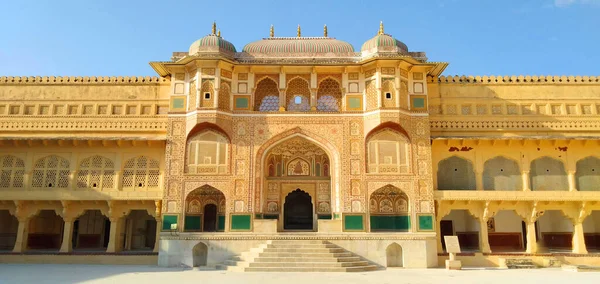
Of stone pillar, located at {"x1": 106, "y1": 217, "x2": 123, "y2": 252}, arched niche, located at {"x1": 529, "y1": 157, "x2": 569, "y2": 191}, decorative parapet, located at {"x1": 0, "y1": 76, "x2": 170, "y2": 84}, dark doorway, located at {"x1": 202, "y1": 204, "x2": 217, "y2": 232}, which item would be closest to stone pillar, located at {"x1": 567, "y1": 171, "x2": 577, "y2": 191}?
arched niche, located at {"x1": 529, "y1": 157, "x2": 569, "y2": 191}

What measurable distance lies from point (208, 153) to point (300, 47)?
5.36 metres

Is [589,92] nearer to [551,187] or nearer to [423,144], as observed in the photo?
[551,187]

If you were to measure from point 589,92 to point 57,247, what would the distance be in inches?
Answer: 861

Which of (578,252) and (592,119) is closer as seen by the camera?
(578,252)

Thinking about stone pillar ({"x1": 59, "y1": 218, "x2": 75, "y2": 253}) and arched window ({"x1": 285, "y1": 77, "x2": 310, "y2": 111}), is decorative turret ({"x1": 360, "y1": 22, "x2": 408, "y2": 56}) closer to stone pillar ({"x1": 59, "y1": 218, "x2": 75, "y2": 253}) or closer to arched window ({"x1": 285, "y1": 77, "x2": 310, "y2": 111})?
arched window ({"x1": 285, "y1": 77, "x2": 310, "y2": 111})

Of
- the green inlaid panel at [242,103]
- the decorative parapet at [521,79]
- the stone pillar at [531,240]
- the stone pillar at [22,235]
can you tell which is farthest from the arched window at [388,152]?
the stone pillar at [22,235]

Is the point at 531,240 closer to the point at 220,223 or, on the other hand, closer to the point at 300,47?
the point at 300,47

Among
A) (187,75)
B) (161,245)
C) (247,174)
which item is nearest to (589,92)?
(247,174)

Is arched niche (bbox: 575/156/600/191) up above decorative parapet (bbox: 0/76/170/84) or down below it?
below

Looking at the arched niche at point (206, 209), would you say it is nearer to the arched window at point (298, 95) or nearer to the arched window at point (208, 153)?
the arched window at point (208, 153)

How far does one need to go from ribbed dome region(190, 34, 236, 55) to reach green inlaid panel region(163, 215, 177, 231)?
19.9 ft

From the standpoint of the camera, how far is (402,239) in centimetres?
1691

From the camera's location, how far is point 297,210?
20.1m

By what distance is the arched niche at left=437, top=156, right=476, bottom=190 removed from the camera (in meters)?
18.8
